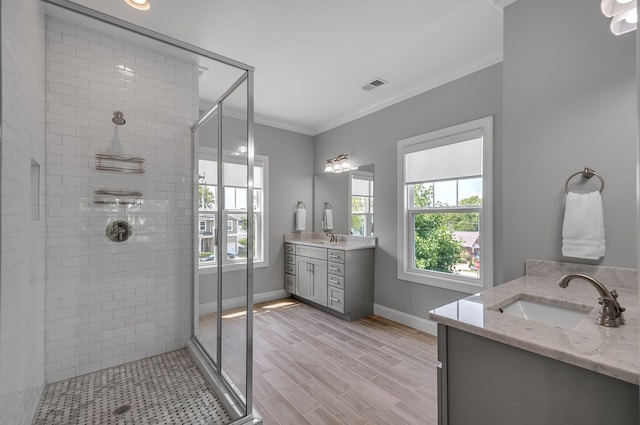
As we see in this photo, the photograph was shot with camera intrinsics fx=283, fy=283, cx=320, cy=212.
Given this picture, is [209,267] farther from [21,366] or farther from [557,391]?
[557,391]

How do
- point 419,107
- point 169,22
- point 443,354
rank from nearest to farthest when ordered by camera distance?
point 443,354 → point 169,22 → point 419,107

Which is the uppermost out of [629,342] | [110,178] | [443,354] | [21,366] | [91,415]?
[110,178]

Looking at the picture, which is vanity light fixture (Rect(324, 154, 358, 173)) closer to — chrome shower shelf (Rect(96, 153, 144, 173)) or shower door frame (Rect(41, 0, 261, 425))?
shower door frame (Rect(41, 0, 261, 425))

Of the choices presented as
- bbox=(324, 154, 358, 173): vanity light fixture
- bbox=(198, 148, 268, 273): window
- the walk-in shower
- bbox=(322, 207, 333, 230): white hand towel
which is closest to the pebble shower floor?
the walk-in shower

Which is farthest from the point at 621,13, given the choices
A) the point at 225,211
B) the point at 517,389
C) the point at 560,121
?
the point at 225,211

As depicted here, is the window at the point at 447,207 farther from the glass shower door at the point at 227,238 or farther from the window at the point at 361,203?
the glass shower door at the point at 227,238

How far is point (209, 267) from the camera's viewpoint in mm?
2465

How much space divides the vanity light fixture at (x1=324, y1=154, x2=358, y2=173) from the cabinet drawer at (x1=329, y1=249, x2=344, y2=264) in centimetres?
125

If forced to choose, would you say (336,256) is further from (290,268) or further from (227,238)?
(227,238)

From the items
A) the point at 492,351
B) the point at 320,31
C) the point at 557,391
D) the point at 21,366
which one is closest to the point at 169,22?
the point at 320,31

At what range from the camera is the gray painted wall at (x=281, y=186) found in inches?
170

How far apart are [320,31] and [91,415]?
3.14 m

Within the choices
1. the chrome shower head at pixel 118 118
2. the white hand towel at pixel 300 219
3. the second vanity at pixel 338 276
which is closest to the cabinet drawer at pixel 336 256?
the second vanity at pixel 338 276

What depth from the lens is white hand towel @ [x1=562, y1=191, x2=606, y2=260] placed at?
4.96 feet
